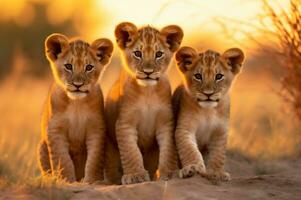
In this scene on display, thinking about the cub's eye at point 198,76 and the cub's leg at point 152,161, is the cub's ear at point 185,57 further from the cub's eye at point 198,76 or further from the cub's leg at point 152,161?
the cub's leg at point 152,161

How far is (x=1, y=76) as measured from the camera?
23234 millimetres

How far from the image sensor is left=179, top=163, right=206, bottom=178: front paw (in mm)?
7285

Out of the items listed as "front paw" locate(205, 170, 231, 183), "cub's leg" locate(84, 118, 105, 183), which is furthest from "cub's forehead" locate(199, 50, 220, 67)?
"cub's leg" locate(84, 118, 105, 183)

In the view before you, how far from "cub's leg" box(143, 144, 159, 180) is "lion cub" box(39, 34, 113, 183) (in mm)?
368

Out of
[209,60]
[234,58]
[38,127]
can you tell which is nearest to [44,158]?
[209,60]

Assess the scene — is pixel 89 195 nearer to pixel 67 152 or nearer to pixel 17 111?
pixel 67 152

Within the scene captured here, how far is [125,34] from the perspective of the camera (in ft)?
26.0

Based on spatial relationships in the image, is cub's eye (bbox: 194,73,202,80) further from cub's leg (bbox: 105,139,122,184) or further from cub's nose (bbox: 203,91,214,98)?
cub's leg (bbox: 105,139,122,184)

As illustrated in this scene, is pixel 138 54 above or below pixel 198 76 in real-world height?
above

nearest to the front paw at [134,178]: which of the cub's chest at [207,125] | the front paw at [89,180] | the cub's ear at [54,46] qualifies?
the front paw at [89,180]

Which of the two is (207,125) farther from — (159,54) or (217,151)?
(159,54)

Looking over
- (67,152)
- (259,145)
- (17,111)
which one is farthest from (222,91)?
(17,111)

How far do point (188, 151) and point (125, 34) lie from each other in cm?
113

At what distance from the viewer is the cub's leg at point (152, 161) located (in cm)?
803
